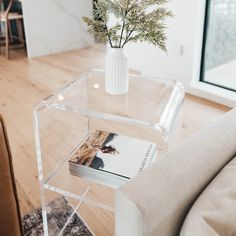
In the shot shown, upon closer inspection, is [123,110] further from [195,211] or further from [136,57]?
[136,57]

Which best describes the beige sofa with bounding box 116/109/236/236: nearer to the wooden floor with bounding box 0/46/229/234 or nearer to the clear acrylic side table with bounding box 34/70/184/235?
the clear acrylic side table with bounding box 34/70/184/235

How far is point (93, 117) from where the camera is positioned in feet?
4.47

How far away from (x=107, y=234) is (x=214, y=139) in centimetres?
80

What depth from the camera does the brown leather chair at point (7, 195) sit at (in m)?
0.94

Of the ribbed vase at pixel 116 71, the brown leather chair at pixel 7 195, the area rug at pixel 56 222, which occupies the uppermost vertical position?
the ribbed vase at pixel 116 71

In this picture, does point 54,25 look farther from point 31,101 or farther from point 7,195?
point 7,195

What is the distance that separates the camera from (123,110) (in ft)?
4.42

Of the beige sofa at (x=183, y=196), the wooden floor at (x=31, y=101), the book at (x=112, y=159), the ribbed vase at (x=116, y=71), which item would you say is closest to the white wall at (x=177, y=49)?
the wooden floor at (x=31, y=101)

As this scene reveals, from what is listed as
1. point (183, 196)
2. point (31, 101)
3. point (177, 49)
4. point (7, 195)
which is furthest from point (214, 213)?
point (177, 49)

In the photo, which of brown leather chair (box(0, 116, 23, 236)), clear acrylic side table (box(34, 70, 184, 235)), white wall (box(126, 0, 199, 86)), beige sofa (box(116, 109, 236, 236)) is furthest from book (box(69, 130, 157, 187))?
white wall (box(126, 0, 199, 86))

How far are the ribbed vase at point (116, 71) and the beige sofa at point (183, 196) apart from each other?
65 centimetres

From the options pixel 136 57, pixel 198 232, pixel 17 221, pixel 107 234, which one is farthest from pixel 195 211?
pixel 136 57

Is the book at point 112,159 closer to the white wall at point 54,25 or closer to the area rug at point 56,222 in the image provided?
the area rug at point 56,222

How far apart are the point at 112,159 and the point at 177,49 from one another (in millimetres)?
2108
